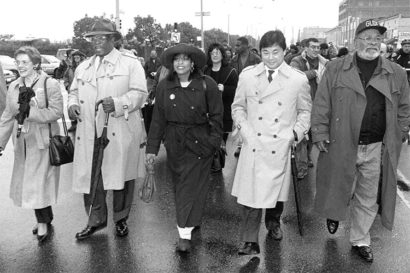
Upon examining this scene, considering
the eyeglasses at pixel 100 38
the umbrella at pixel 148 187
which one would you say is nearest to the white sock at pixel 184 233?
the umbrella at pixel 148 187

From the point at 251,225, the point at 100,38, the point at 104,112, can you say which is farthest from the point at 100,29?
the point at 251,225

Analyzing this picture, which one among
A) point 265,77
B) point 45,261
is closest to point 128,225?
point 45,261

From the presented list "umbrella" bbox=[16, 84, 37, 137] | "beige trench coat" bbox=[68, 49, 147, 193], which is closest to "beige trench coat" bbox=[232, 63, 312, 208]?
"beige trench coat" bbox=[68, 49, 147, 193]

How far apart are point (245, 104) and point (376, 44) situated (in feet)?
4.08

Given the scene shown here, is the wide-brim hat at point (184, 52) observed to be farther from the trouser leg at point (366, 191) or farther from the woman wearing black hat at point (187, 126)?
the trouser leg at point (366, 191)

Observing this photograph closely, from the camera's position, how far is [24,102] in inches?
177

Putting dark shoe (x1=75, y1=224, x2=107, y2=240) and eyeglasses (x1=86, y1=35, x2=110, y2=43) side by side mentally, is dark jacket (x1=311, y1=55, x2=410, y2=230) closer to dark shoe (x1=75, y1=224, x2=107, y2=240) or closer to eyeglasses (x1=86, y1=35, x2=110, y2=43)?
eyeglasses (x1=86, y1=35, x2=110, y2=43)

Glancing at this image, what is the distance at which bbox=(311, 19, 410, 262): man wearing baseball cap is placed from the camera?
13.7ft

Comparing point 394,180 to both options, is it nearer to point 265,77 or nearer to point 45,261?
point 265,77

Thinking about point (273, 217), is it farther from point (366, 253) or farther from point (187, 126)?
point (187, 126)

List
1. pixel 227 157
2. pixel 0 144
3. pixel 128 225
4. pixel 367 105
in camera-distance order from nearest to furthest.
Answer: pixel 367 105 → pixel 0 144 → pixel 128 225 → pixel 227 157

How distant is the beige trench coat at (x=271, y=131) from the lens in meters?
4.16

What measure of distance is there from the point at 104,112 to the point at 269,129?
157 cm

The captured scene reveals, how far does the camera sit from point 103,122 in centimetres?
471
